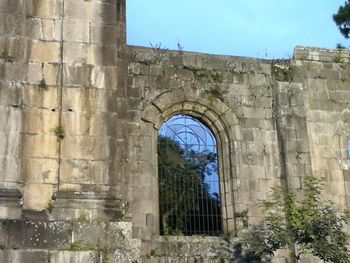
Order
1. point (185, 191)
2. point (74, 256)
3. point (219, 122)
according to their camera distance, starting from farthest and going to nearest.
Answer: point (219, 122) < point (185, 191) < point (74, 256)

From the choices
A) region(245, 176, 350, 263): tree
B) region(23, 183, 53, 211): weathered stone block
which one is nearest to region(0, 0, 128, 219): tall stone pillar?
region(23, 183, 53, 211): weathered stone block

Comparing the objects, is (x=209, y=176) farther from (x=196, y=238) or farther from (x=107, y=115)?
(x=107, y=115)

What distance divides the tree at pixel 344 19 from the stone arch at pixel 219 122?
6948mm

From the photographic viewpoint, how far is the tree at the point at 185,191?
1195 cm

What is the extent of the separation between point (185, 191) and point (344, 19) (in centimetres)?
884

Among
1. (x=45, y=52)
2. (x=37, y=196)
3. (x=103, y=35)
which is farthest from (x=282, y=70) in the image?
(x=37, y=196)

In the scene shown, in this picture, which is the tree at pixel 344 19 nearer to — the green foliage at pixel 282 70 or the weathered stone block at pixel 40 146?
the green foliage at pixel 282 70

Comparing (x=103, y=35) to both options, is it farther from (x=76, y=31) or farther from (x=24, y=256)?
(x=24, y=256)

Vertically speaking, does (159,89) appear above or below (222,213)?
above

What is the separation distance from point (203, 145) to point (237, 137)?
0.77 metres

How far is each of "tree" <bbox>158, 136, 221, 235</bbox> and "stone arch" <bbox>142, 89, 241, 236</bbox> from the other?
26 centimetres

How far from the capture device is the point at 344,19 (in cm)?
1773

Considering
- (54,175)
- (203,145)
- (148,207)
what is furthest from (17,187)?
(203,145)

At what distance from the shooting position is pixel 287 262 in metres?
12.0
